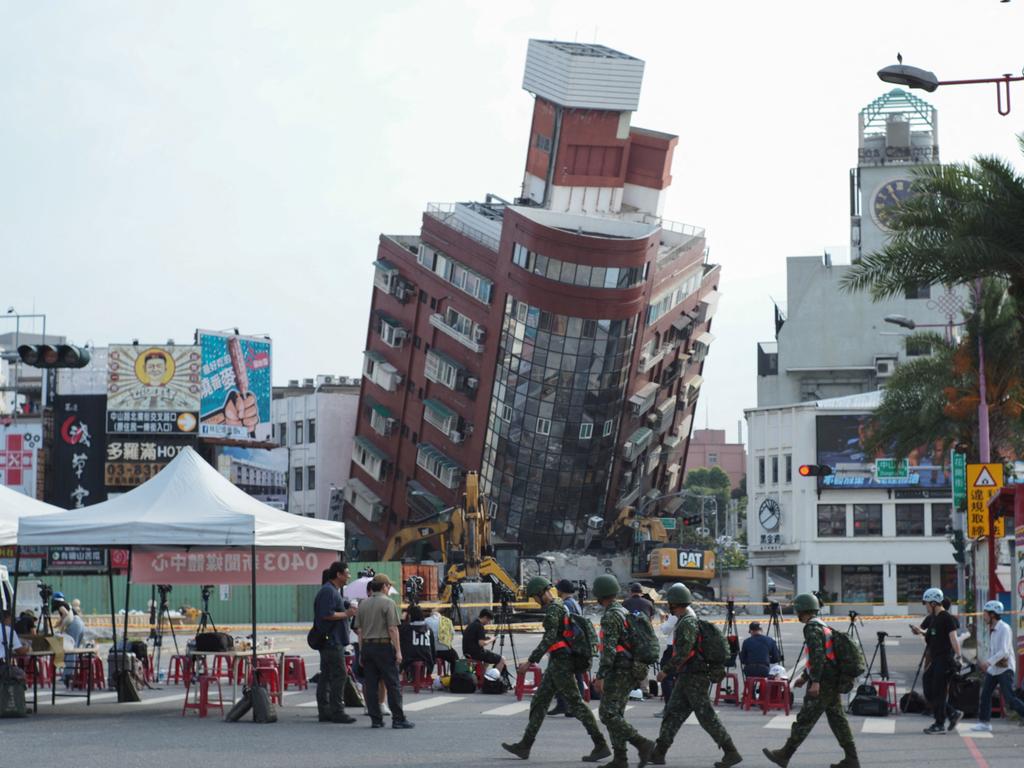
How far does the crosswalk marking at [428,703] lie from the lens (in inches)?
889

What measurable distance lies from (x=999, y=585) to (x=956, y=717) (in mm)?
5360

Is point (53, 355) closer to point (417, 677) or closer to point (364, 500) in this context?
point (417, 677)

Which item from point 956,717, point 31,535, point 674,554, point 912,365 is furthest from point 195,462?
point 674,554

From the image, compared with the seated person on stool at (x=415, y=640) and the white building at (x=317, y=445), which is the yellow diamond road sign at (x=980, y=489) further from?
the white building at (x=317, y=445)

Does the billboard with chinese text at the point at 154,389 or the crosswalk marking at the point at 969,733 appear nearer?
the crosswalk marking at the point at 969,733

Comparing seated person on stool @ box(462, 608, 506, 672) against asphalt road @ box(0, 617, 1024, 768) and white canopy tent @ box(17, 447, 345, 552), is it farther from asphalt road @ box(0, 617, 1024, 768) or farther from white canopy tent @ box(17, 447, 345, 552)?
white canopy tent @ box(17, 447, 345, 552)

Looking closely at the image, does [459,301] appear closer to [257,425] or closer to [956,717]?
[257,425]

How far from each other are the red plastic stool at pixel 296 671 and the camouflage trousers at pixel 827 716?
42.0 ft

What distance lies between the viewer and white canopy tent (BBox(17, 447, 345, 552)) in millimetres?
20078

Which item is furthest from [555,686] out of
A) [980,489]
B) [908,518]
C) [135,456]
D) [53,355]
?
[908,518]

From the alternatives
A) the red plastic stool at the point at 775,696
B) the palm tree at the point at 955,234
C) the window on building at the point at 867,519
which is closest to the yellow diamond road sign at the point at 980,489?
the palm tree at the point at 955,234

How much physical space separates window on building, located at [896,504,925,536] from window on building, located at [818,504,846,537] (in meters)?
2.87

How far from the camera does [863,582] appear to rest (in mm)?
86750

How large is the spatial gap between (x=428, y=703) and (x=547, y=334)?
5873 cm
